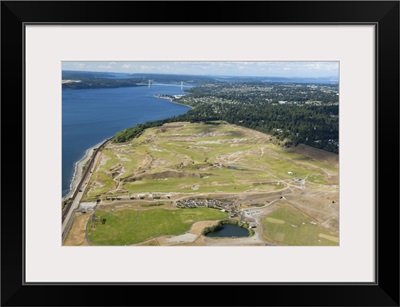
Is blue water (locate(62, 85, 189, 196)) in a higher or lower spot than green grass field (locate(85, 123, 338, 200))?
higher

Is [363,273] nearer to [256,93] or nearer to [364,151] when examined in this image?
[364,151]

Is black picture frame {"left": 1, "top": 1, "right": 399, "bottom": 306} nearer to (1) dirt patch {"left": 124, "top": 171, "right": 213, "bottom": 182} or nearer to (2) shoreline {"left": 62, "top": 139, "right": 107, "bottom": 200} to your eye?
(2) shoreline {"left": 62, "top": 139, "right": 107, "bottom": 200}

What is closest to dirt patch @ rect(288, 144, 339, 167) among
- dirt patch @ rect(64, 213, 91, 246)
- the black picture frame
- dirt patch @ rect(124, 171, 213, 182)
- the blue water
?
the black picture frame

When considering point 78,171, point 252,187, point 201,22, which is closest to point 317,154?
point 252,187

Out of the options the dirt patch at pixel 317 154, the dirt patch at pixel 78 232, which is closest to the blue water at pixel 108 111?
the dirt patch at pixel 78 232

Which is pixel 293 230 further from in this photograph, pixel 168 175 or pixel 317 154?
pixel 168 175

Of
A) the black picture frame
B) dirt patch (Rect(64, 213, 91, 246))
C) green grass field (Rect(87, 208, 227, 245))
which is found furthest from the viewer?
green grass field (Rect(87, 208, 227, 245))
